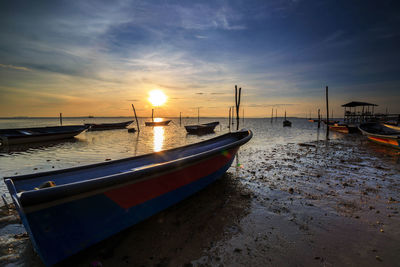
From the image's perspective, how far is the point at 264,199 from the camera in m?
4.98

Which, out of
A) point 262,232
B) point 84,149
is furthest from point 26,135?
point 262,232

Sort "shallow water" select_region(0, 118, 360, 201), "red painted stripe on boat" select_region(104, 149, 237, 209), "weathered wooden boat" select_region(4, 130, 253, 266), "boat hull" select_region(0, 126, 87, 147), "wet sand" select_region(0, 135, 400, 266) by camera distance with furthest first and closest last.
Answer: "boat hull" select_region(0, 126, 87, 147), "shallow water" select_region(0, 118, 360, 201), "red painted stripe on boat" select_region(104, 149, 237, 209), "wet sand" select_region(0, 135, 400, 266), "weathered wooden boat" select_region(4, 130, 253, 266)

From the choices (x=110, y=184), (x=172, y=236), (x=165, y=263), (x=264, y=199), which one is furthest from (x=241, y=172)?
(x=110, y=184)

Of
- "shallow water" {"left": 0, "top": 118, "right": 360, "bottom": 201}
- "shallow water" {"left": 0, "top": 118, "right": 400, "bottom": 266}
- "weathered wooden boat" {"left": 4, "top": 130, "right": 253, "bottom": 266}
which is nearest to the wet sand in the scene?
"shallow water" {"left": 0, "top": 118, "right": 400, "bottom": 266}

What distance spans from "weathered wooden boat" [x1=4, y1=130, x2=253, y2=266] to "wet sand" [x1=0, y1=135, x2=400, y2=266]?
45 cm

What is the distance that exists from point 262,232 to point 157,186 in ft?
7.68

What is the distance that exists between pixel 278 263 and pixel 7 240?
495cm

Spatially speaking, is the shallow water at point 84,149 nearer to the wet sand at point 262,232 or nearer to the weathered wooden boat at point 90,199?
the weathered wooden boat at point 90,199

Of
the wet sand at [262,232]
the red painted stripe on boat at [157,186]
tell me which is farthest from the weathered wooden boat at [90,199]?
the wet sand at [262,232]

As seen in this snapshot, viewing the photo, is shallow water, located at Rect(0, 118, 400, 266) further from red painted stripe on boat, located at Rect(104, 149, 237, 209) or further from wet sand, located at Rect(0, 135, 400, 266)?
red painted stripe on boat, located at Rect(104, 149, 237, 209)

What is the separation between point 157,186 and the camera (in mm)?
3520

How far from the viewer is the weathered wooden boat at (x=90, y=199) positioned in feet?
7.26

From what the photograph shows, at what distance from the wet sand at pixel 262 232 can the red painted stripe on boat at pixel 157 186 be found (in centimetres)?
77

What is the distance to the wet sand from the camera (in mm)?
2824
